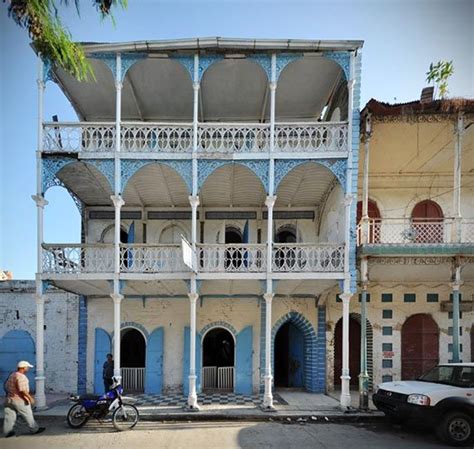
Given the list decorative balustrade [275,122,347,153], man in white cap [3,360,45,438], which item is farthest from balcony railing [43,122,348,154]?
man in white cap [3,360,45,438]

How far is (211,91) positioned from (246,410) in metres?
10.1

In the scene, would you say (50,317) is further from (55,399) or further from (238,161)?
(238,161)

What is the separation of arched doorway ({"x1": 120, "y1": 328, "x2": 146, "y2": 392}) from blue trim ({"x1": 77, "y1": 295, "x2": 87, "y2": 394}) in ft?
4.10

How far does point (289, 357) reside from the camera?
13477 millimetres

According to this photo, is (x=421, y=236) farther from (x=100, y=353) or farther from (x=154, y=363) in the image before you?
(x=100, y=353)

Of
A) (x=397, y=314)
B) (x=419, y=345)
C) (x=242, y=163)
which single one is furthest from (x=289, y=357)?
(x=242, y=163)

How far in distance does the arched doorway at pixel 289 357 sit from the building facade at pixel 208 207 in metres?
0.06

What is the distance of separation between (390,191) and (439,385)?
24.0ft

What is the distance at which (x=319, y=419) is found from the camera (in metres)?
9.36

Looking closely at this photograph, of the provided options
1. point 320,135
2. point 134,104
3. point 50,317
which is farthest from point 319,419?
point 134,104

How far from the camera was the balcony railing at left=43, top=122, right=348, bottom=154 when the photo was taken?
10547mm

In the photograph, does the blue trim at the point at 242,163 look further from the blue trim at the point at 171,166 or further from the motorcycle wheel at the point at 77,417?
the motorcycle wheel at the point at 77,417

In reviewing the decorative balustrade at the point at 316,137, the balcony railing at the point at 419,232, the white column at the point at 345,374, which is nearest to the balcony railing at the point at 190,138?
the decorative balustrade at the point at 316,137

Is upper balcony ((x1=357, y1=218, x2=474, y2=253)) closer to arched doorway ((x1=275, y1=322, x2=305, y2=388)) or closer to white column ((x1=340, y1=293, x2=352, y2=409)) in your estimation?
white column ((x1=340, y1=293, x2=352, y2=409))
